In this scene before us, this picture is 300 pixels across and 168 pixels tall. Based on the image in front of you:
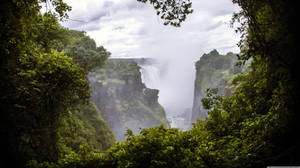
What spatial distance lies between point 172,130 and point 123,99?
50.3 metres

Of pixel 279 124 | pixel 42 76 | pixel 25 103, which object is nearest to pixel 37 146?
pixel 25 103

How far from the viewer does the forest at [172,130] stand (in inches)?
135

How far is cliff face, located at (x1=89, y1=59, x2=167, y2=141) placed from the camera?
157 ft

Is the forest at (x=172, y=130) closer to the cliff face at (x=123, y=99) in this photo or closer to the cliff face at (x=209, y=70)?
the cliff face at (x=123, y=99)

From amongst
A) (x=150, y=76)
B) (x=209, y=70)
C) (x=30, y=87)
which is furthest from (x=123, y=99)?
(x=30, y=87)

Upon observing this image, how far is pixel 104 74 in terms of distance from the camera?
52.5 metres

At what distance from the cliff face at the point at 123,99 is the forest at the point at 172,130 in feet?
126

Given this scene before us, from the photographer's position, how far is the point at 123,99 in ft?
183

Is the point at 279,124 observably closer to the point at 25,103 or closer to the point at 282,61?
the point at 282,61

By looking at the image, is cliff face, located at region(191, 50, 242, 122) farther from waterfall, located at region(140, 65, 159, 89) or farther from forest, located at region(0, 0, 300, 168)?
forest, located at region(0, 0, 300, 168)

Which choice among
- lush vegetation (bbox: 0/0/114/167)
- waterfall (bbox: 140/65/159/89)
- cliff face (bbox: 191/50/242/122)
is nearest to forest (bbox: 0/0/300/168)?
lush vegetation (bbox: 0/0/114/167)

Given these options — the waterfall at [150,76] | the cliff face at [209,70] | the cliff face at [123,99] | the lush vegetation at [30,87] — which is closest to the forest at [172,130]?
the lush vegetation at [30,87]

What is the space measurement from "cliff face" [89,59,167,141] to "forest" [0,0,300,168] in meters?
38.5

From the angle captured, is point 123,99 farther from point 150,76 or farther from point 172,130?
point 172,130
